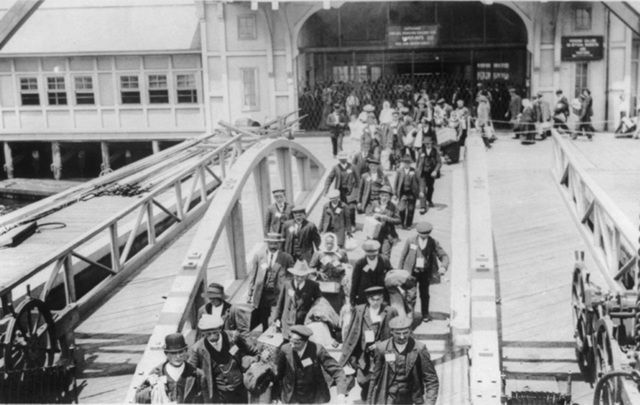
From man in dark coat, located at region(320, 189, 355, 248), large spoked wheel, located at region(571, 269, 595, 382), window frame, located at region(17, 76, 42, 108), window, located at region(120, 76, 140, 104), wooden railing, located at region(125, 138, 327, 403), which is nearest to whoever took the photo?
large spoked wheel, located at region(571, 269, 595, 382)

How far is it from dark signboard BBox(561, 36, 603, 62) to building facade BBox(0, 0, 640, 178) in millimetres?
32

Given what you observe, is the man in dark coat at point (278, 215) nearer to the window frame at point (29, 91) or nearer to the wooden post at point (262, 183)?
the wooden post at point (262, 183)

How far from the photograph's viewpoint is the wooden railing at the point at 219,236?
842 centimetres

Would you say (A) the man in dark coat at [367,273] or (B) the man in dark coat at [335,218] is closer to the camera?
(A) the man in dark coat at [367,273]

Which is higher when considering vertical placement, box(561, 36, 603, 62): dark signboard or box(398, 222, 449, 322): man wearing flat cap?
box(561, 36, 603, 62): dark signboard

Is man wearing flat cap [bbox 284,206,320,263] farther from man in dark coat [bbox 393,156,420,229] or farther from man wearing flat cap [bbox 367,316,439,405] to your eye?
man wearing flat cap [bbox 367,316,439,405]

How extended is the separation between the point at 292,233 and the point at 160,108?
65.6 feet

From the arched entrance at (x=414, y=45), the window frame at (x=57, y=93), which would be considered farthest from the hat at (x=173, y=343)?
the window frame at (x=57, y=93)

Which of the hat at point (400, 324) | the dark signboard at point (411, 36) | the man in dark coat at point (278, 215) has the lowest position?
the hat at point (400, 324)

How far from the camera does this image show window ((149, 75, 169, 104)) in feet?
97.3

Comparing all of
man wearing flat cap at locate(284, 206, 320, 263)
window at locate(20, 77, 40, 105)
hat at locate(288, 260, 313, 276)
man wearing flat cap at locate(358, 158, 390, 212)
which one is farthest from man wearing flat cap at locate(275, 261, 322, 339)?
window at locate(20, 77, 40, 105)

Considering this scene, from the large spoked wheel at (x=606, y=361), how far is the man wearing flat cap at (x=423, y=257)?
250 cm

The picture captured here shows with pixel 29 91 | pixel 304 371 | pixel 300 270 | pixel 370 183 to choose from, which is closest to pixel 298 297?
pixel 300 270

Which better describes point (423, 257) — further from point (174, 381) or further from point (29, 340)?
point (29, 340)
